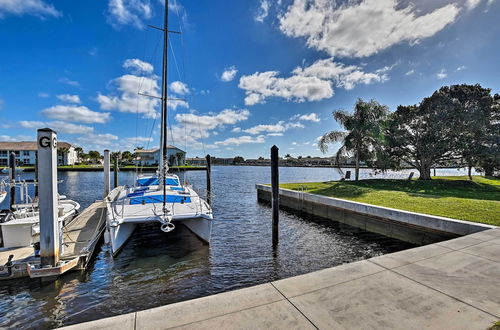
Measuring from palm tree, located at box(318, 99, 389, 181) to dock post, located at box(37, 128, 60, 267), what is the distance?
22157 mm

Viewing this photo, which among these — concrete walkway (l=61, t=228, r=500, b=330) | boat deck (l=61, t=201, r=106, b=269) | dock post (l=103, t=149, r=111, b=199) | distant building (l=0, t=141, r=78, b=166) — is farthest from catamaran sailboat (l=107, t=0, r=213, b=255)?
distant building (l=0, t=141, r=78, b=166)

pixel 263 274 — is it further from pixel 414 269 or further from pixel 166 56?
pixel 166 56

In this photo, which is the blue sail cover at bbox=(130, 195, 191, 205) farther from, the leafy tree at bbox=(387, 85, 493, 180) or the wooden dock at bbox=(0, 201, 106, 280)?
the leafy tree at bbox=(387, 85, 493, 180)

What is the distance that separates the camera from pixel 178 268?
722cm

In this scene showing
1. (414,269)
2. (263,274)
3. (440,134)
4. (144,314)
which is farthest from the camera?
(440,134)

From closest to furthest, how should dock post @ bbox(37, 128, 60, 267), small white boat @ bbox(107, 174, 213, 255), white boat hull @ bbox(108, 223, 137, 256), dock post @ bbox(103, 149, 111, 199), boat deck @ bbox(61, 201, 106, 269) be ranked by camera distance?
dock post @ bbox(37, 128, 60, 267) → boat deck @ bbox(61, 201, 106, 269) → white boat hull @ bbox(108, 223, 137, 256) → small white boat @ bbox(107, 174, 213, 255) → dock post @ bbox(103, 149, 111, 199)

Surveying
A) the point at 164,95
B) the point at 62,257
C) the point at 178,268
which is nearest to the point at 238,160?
the point at 164,95

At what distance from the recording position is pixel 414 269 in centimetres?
442

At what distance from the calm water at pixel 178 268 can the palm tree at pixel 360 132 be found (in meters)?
13.5

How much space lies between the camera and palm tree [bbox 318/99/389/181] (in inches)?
872

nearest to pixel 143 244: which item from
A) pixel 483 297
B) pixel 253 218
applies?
pixel 253 218

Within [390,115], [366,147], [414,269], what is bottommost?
[414,269]

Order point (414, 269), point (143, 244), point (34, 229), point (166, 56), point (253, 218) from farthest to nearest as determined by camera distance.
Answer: point (253, 218) < point (166, 56) < point (143, 244) < point (34, 229) < point (414, 269)

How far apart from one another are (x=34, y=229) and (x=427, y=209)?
1417 centimetres
